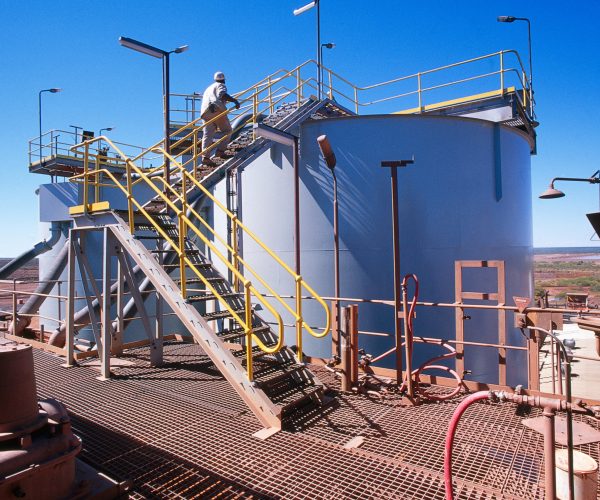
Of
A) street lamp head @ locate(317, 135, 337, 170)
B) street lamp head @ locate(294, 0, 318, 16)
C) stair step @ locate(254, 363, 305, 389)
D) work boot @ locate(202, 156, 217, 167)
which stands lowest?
stair step @ locate(254, 363, 305, 389)

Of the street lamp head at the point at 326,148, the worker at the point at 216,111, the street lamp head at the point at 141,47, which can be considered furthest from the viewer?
the worker at the point at 216,111

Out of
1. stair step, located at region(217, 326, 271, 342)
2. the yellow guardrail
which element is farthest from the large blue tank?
stair step, located at region(217, 326, 271, 342)

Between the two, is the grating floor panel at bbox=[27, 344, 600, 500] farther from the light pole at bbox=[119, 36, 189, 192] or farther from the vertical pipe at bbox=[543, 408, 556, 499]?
the light pole at bbox=[119, 36, 189, 192]

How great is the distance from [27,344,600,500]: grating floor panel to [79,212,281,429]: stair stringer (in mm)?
242

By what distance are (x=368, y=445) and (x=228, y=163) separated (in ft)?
22.7

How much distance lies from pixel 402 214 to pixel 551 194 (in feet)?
9.21

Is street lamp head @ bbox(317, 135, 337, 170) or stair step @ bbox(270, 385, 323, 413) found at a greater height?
street lamp head @ bbox(317, 135, 337, 170)

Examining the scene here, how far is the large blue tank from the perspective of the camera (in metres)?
9.16

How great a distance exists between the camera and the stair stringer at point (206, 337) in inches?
189

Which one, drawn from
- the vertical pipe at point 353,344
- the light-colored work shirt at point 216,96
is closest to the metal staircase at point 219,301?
the vertical pipe at point 353,344

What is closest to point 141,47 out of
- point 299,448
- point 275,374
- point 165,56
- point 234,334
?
point 165,56

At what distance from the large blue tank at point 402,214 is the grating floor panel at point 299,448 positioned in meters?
3.55

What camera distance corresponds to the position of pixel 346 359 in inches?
231

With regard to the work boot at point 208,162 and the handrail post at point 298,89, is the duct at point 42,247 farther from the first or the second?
the handrail post at point 298,89
